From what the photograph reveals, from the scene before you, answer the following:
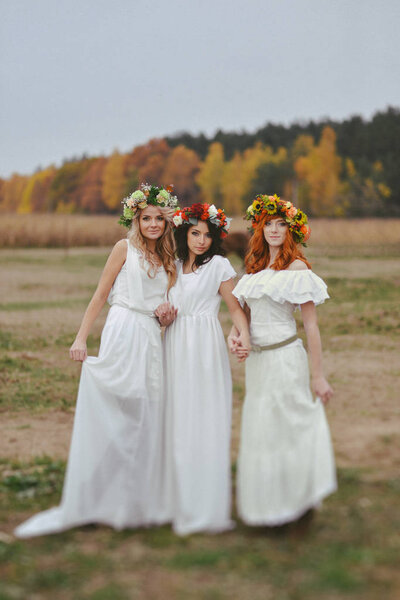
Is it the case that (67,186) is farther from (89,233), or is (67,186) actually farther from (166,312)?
(166,312)

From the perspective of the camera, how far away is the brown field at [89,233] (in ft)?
93.0

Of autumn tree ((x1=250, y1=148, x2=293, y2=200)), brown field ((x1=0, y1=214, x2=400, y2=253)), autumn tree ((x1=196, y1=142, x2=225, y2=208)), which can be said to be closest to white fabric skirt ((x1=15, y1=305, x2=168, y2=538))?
brown field ((x1=0, y1=214, x2=400, y2=253))

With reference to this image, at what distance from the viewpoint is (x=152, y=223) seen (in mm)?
4547

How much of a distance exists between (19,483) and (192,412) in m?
1.87

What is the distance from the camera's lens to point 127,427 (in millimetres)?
4406

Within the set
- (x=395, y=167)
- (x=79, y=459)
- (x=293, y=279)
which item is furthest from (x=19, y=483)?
(x=395, y=167)

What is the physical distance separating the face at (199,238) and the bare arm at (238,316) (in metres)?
0.25

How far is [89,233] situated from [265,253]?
2604 cm

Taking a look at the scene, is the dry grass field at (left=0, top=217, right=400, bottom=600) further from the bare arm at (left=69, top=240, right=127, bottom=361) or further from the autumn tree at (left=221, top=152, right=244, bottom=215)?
the autumn tree at (left=221, top=152, right=244, bottom=215)

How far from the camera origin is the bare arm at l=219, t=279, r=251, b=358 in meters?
4.23

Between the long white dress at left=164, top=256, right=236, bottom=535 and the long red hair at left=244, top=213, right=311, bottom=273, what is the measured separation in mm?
157

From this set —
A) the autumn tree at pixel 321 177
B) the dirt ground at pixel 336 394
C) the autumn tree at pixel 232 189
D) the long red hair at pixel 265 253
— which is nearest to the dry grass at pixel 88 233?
the autumn tree at pixel 321 177

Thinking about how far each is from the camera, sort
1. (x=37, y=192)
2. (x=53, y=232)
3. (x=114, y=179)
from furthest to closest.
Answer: (x=37, y=192) < (x=114, y=179) < (x=53, y=232)

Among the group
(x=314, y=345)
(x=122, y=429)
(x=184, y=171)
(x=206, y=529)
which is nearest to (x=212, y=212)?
(x=314, y=345)
